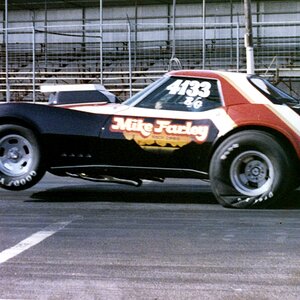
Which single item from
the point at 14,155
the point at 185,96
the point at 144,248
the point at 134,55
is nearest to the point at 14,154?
the point at 14,155

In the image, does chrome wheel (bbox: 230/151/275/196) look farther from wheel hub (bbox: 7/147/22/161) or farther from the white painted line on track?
wheel hub (bbox: 7/147/22/161)

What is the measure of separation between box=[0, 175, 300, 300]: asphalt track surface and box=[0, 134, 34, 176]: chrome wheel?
427 millimetres

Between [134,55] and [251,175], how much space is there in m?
15.3

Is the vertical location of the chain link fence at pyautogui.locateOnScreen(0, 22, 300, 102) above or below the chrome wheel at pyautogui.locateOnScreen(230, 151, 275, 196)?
above

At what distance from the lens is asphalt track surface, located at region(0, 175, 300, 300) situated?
4371 mm

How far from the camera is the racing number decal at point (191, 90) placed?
7195mm

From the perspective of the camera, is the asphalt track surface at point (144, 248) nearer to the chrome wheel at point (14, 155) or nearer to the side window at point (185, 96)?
the chrome wheel at point (14, 155)

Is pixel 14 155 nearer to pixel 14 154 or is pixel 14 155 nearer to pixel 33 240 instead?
pixel 14 154

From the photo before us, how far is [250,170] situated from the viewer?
7.02m

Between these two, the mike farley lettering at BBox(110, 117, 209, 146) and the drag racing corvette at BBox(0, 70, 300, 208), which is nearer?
the drag racing corvette at BBox(0, 70, 300, 208)

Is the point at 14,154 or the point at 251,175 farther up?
the point at 14,154

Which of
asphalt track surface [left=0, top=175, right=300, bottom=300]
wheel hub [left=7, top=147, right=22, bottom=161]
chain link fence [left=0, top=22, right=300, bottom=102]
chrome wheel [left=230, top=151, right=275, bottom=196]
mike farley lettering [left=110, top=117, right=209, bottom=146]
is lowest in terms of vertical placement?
asphalt track surface [left=0, top=175, right=300, bottom=300]

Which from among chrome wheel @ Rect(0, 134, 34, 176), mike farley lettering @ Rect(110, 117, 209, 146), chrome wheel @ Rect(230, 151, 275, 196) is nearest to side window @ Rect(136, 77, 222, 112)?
mike farley lettering @ Rect(110, 117, 209, 146)

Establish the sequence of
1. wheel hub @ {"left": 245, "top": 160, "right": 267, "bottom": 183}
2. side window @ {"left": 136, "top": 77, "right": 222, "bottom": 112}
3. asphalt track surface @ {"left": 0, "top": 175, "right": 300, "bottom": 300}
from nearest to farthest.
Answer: asphalt track surface @ {"left": 0, "top": 175, "right": 300, "bottom": 300} → wheel hub @ {"left": 245, "top": 160, "right": 267, "bottom": 183} → side window @ {"left": 136, "top": 77, "right": 222, "bottom": 112}
